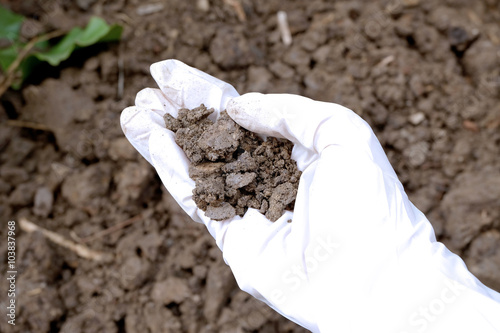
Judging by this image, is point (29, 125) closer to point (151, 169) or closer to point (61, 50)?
point (61, 50)

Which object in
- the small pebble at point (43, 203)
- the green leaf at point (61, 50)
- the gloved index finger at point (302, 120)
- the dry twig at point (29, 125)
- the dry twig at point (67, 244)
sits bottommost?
the dry twig at point (67, 244)

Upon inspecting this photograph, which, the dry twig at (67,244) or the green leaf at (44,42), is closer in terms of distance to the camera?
the dry twig at (67,244)

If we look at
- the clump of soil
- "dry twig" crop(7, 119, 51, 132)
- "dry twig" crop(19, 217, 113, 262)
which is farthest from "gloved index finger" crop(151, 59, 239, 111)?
"dry twig" crop(7, 119, 51, 132)

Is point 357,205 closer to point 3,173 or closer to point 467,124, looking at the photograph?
point 467,124

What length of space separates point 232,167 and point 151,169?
791mm

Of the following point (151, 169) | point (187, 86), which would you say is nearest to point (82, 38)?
point (151, 169)

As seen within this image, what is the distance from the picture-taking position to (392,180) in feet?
5.13

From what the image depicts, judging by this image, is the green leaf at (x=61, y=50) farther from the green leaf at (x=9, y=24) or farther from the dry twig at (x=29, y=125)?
the dry twig at (x=29, y=125)

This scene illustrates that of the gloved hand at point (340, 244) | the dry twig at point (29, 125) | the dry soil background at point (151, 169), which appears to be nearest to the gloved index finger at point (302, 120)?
the gloved hand at point (340, 244)

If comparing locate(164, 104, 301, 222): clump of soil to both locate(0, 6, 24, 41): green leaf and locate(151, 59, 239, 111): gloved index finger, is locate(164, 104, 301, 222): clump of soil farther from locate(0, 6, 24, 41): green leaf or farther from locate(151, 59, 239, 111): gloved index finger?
locate(0, 6, 24, 41): green leaf

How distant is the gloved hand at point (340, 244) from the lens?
4.61ft

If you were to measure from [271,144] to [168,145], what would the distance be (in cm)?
41

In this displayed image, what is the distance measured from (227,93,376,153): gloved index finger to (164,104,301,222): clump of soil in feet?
0.25

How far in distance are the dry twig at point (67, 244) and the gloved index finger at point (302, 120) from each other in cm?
114
